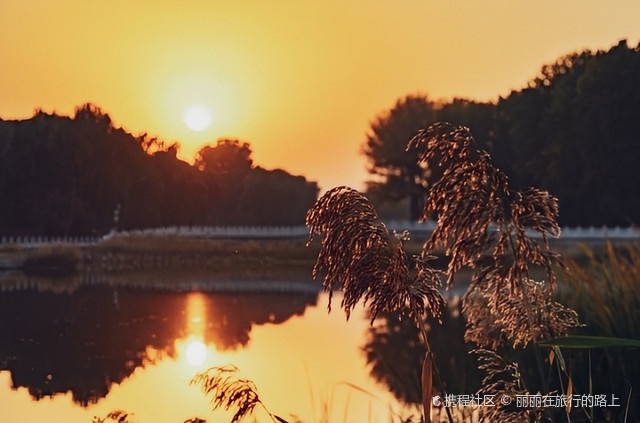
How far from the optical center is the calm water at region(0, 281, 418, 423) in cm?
1241

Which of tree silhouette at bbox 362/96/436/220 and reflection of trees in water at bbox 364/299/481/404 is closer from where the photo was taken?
reflection of trees in water at bbox 364/299/481/404

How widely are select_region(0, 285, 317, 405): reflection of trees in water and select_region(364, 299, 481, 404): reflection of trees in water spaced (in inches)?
126

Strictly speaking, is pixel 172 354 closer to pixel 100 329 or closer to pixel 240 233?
pixel 100 329

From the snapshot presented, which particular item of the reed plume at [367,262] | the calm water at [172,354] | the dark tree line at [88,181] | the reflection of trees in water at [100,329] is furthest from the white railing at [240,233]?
the reed plume at [367,262]

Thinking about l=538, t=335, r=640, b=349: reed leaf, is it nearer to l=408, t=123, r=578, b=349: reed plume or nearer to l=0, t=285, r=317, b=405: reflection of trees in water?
l=408, t=123, r=578, b=349: reed plume

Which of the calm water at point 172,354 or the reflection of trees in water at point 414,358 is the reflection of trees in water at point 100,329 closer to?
the calm water at point 172,354

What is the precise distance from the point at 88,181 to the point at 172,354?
22533mm

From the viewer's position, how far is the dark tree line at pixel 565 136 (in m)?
52.7

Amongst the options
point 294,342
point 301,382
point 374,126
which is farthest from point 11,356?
point 374,126

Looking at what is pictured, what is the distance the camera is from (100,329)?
2367 cm

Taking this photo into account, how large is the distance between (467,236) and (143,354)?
15.2 meters

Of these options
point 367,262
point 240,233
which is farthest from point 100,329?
point 240,233

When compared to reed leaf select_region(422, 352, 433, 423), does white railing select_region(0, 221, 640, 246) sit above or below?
above

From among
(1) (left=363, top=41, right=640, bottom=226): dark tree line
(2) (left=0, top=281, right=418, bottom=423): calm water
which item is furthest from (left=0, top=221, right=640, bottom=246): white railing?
(2) (left=0, top=281, right=418, bottom=423): calm water
